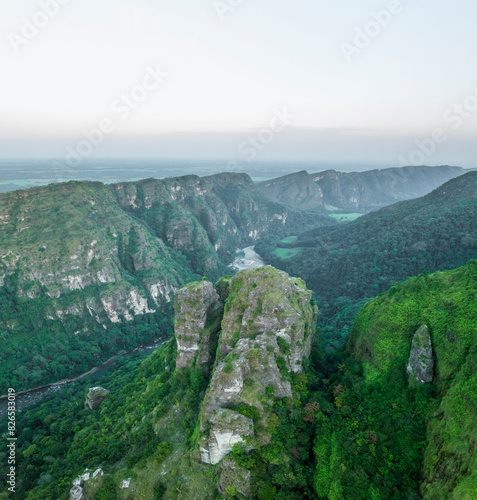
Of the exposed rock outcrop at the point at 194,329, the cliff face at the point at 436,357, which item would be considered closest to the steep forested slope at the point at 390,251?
the cliff face at the point at 436,357

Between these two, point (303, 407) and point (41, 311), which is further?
point (41, 311)

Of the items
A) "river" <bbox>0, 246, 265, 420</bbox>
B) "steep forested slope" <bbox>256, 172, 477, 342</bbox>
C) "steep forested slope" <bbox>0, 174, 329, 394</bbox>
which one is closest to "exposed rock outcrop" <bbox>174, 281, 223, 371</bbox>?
"river" <bbox>0, 246, 265, 420</bbox>

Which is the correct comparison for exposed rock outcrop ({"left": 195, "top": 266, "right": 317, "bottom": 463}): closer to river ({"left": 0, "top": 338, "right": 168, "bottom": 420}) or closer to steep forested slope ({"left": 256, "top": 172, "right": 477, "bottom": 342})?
steep forested slope ({"left": 256, "top": 172, "right": 477, "bottom": 342})

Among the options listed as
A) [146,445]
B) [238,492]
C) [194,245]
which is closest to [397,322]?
[238,492]

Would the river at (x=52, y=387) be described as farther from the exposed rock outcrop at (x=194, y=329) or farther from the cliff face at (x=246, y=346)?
the cliff face at (x=246, y=346)

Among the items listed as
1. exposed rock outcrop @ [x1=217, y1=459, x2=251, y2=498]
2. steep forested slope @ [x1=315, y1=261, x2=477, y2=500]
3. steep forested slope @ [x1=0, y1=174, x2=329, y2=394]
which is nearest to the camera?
steep forested slope @ [x1=315, y1=261, x2=477, y2=500]

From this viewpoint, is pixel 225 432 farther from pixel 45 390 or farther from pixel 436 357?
pixel 45 390

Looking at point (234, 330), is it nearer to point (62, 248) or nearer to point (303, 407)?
point (303, 407)
